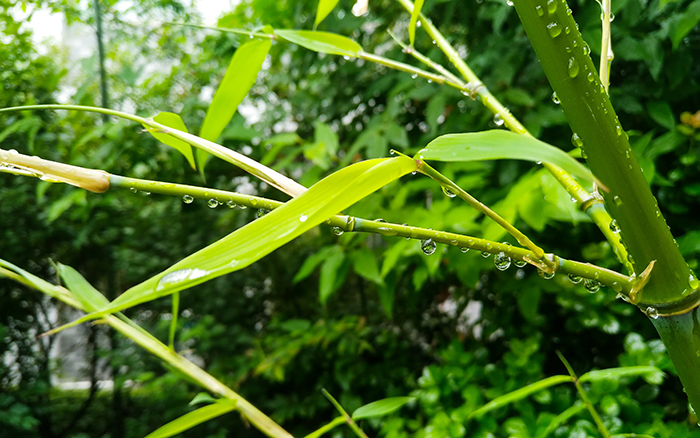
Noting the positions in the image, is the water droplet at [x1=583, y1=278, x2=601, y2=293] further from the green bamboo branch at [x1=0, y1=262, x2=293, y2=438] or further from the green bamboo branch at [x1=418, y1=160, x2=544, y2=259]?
the green bamboo branch at [x1=0, y1=262, x2=293, y2=438]

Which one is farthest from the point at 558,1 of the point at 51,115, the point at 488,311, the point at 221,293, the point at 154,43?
the point at 154,43

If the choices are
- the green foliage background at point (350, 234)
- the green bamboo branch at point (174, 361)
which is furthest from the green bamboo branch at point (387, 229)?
the green foliage background at point (350, 234)

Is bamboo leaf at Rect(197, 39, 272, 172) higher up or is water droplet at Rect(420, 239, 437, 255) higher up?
bamboo leaf at Rect(197, 39, 272, 172)

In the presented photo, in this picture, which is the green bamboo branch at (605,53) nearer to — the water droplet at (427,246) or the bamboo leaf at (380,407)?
the water droplet at (427,246)

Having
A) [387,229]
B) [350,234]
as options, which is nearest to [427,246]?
[387,229]

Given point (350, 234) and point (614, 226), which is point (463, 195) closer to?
point (614, 226)

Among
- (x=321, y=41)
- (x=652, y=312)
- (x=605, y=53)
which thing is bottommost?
(x=652, y=312)

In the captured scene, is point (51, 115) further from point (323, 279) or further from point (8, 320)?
point (323, 279)

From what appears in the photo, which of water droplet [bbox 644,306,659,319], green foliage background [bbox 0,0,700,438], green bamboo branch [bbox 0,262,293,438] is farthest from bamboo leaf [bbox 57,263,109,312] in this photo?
green foliage background [bbox 0,0,700,438]
